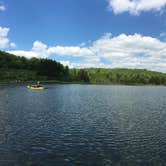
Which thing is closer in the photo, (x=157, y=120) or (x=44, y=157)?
(x=44, y=157)

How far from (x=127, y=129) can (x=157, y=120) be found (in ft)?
36.2

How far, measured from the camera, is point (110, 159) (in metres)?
24.3

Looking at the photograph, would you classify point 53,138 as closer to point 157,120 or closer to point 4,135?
point 4,135

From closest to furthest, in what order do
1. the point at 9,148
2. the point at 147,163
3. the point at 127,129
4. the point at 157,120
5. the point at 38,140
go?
the point at 147,163
the point at 9,148
the point at 38,140
the point at 127,129
the point at 157,120

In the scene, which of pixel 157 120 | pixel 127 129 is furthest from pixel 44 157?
pixel 157 120

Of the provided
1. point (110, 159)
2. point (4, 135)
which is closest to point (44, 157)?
point (110, 159)

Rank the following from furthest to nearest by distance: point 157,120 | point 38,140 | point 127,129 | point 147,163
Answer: point 157,120 < point 127,129 < point 38,140 < point 147,163

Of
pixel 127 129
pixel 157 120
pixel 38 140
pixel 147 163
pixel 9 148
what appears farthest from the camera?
pixel 157 120

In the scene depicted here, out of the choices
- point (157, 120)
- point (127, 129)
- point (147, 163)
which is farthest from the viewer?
point (157, 120)

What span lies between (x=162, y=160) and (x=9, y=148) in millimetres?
16073

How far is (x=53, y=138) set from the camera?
31.6 meters

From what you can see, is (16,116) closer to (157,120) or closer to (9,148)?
(9,148)

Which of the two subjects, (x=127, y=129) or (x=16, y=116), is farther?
(x=16, y=116)

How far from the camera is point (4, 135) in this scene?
106ft
